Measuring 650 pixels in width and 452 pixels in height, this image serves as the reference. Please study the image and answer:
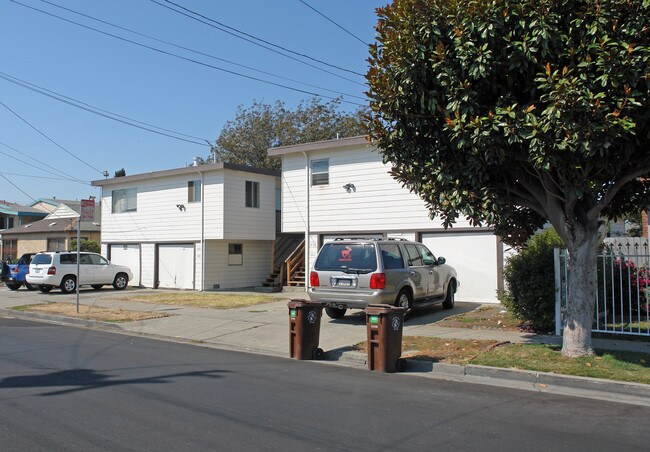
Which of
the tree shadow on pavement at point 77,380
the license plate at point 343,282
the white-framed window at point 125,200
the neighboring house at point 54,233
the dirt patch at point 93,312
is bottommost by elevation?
the tree shadow on pavement at point 77,380

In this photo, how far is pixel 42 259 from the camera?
882 inches

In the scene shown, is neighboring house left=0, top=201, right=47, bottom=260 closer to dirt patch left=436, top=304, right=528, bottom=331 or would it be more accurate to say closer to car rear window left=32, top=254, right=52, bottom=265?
car rear window left=32, top=254, right=52, bottom=265

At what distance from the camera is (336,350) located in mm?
9984

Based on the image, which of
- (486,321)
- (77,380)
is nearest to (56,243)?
(486,321)

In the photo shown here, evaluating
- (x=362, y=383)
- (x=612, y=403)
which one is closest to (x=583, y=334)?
(x=612, y=403)

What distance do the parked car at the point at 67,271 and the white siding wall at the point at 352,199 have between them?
8.49 meters

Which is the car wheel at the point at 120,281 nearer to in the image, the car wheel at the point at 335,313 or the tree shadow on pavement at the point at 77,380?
the car wheel at the point at 335,313

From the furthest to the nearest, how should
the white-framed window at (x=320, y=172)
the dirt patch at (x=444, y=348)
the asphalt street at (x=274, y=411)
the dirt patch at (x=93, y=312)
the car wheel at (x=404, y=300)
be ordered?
1. the white-framed window at (x=320, y=172)
2. the dirt patch at (x=93, y=312)
3. the car wheel at (x=404, y=300)
4. the dirt patch at (x=444, y=348)
5. the asphalt street at (x=274, y=411)

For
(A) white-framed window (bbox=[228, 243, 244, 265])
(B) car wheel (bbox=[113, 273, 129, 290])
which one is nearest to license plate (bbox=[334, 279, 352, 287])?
(A) white-framed window (bbox=[228, 243, 244, 265])

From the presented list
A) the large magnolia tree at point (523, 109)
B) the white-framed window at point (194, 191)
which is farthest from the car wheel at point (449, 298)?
the white-framed window at point (194, 191)

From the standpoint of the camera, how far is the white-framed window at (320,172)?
795 inches

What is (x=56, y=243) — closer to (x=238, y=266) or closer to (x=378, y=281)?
(x=238, y=266)

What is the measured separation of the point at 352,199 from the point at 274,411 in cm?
1370

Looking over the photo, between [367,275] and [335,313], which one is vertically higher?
[367,275]
